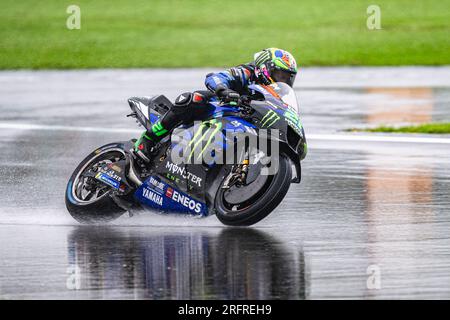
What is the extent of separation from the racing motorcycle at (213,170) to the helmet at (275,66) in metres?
0.20

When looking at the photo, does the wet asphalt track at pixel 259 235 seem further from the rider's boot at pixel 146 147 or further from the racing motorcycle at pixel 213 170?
the rider's boot at pixel 146 147

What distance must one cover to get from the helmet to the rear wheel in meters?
1.42

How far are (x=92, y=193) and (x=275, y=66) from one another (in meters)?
1.91

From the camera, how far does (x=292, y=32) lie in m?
30.2

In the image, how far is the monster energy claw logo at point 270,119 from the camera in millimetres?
9820

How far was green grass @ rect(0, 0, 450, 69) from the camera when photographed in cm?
2700

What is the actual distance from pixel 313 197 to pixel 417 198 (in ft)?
3.10

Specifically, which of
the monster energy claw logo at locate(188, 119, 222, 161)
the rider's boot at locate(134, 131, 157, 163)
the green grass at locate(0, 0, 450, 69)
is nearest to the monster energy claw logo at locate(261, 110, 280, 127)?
the monster energy claw logo at locate(188, 119, 222, 161)

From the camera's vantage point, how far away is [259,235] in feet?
32.2

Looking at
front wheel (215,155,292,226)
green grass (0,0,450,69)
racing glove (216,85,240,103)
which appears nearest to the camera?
front wheel (215,155,292,226)

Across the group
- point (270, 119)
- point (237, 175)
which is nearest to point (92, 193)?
point (237, 175)

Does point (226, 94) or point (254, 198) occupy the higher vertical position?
point (226, 94)

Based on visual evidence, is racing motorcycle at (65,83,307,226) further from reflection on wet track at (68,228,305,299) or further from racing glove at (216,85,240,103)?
reflection on wet track at (68,228,305,299)

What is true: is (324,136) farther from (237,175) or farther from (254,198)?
(254,198)
